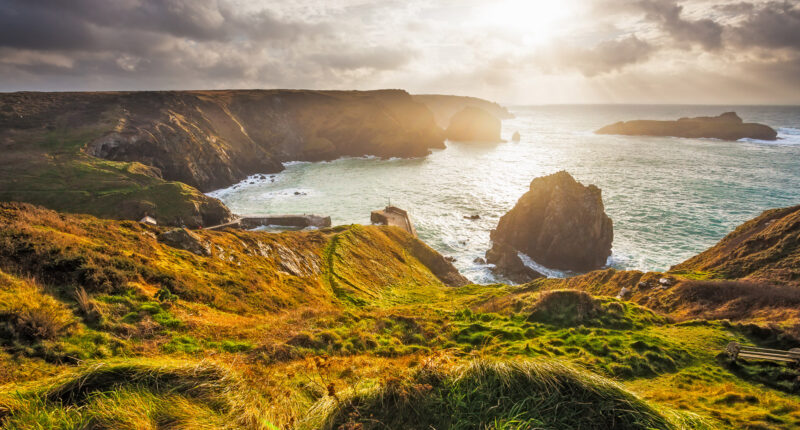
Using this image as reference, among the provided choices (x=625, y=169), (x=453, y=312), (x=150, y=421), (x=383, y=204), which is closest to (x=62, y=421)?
(x=150, y=421)

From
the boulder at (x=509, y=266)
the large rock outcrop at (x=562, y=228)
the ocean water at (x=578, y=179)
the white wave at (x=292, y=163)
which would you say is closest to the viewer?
the boulder at (x=509, y=266)

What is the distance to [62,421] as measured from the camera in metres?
3.45

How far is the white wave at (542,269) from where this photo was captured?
111 feet

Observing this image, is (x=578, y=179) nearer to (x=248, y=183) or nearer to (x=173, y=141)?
(x=248, y=183)

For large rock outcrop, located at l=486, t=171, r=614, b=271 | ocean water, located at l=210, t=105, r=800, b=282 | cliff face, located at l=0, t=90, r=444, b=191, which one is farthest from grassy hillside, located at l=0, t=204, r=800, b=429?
cliff face, located at l=0, t=90, r=444, b=191

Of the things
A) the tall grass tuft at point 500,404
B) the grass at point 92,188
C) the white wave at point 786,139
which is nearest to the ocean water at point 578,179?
the white wave at point 786,139

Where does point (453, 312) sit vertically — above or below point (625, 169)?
below

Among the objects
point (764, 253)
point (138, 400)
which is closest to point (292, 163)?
point (764, 253)

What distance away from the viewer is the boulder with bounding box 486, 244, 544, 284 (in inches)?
1298

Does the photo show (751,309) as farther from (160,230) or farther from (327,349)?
(160,230)

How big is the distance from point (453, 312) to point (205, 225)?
124 feet

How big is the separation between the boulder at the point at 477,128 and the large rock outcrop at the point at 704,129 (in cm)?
6373

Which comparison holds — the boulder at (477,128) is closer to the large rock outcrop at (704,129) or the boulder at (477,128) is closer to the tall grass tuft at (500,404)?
the large rock outcrop at (704,129)

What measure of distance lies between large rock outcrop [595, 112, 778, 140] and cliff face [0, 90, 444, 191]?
106 meters
